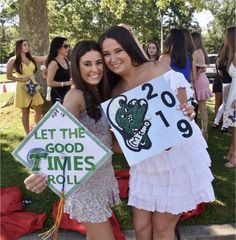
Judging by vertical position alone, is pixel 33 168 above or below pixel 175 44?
below

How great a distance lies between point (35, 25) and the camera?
8992 mm

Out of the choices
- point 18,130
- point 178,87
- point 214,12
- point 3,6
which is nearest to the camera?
point 178,87

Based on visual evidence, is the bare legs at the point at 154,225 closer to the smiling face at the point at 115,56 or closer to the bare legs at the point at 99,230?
the bare legs at the point at 99,230

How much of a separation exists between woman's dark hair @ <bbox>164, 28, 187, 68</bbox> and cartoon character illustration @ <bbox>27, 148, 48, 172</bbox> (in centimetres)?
294

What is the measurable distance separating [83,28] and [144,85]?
28.6 meters

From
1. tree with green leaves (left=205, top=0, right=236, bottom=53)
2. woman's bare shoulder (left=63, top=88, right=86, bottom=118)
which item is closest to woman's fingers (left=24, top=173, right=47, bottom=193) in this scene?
woman's bare shoulder (left=63, top=88, right=86, bottom=118)

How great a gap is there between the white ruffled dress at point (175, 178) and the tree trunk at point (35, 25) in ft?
22.3

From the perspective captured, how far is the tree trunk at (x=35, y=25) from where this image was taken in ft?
29.1

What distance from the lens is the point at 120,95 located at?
222 cm

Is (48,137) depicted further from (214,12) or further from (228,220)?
(214,12)

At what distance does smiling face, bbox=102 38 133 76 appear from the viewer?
2.31m

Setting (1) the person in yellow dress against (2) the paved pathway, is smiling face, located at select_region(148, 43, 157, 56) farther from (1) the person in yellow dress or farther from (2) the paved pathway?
(2) the paved pathway

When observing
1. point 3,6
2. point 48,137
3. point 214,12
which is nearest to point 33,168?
point 48,137

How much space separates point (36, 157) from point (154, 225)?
3.03 feet
